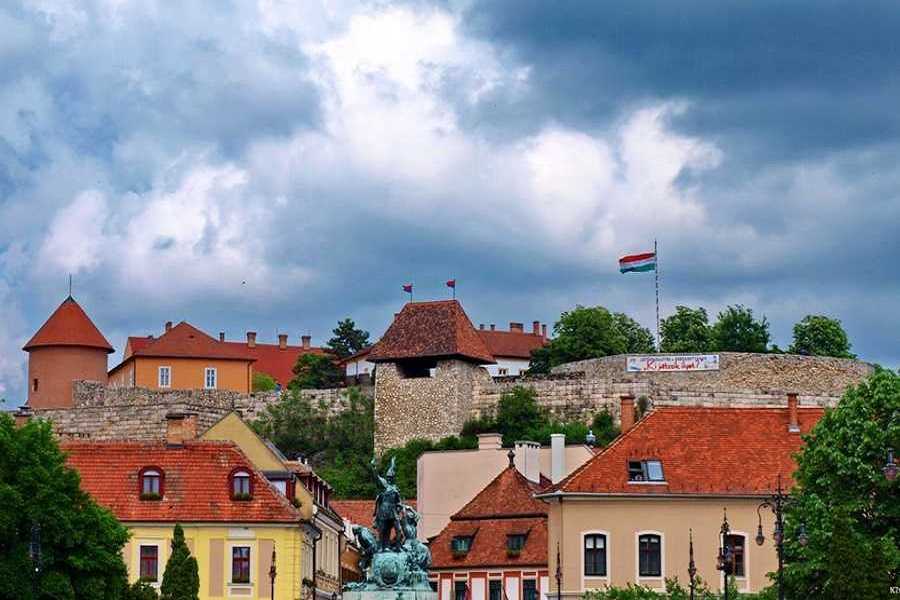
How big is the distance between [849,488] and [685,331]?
269 ft

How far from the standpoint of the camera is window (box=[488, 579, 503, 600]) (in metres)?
72.0

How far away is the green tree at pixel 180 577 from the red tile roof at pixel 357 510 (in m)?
28.5

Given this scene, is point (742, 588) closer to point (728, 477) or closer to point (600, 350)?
point (728, 477)

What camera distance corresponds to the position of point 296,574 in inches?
2606

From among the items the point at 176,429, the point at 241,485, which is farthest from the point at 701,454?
the point at 176,429

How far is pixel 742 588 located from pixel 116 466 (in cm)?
1907

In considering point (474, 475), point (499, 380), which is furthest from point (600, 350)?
point (474, 475)

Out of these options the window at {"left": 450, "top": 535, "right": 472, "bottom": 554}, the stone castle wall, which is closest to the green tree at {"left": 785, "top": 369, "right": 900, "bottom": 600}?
the window at {"left": 450, "top": 535, "right": 472, "bottom": 554}

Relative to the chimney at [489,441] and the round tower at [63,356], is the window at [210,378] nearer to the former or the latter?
the round tower at [63,356]

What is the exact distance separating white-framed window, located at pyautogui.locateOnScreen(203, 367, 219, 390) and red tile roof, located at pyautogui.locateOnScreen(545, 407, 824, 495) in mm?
64389

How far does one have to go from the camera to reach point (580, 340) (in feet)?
420

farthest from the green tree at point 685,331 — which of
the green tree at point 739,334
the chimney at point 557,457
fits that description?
the chimney at point 557,457

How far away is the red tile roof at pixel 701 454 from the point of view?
6397 cm

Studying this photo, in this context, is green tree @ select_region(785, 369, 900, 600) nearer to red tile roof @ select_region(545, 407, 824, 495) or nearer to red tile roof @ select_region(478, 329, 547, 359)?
red tile roof @ select_region(545, 407, 824, 495)
